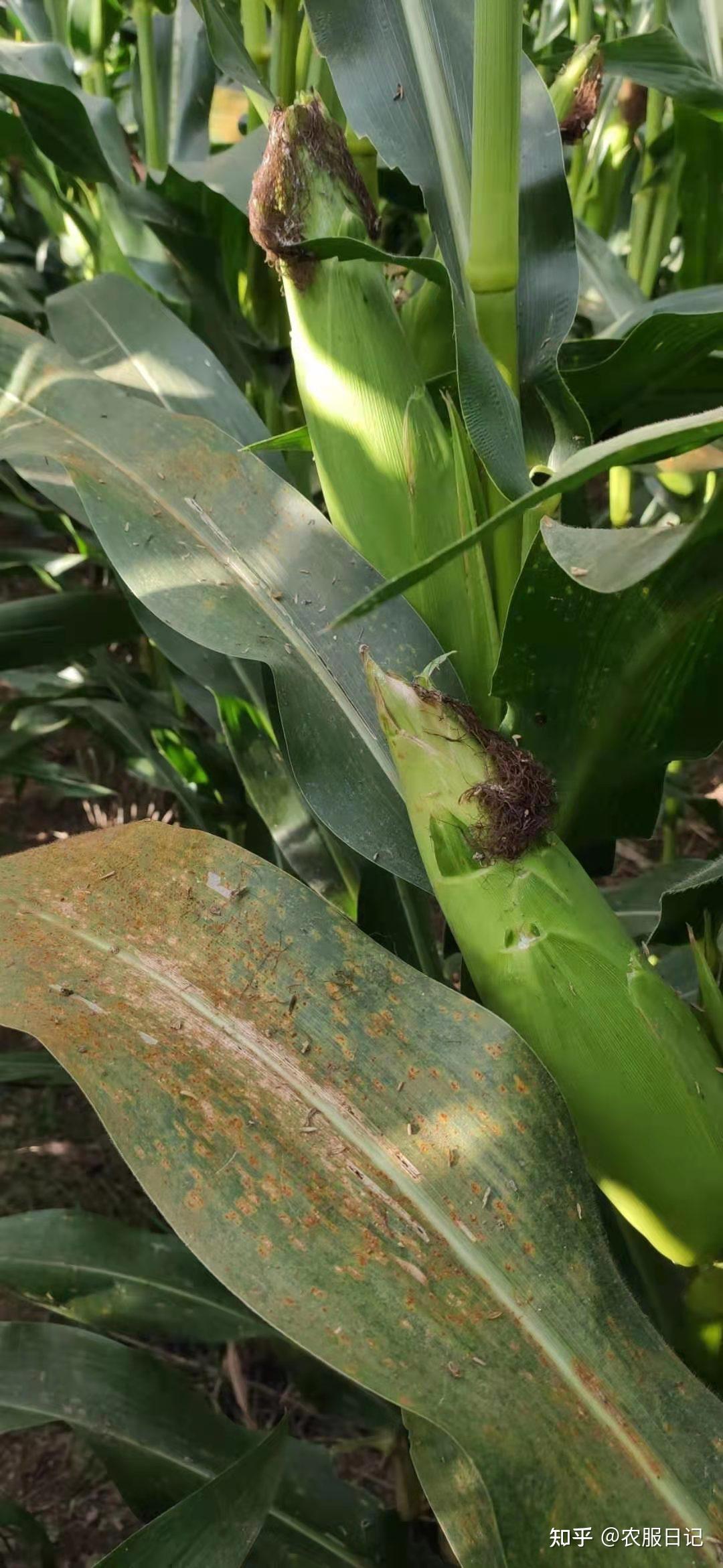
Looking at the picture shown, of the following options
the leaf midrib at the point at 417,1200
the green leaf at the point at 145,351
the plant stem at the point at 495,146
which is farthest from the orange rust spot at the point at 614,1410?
the green leaf at the point at 145,351

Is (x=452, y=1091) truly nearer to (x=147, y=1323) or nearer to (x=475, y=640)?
(x=475, y=640)

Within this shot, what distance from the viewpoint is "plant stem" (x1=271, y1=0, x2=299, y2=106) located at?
774mm

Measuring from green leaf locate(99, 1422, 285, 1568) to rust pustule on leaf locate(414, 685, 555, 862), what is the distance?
0.45m

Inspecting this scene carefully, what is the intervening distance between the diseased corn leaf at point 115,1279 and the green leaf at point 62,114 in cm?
85

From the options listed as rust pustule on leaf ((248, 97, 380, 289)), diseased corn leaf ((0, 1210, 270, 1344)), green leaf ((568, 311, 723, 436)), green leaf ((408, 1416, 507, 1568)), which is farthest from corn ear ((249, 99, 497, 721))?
diseased corn leaf ((0, 1210, 270, 1344))

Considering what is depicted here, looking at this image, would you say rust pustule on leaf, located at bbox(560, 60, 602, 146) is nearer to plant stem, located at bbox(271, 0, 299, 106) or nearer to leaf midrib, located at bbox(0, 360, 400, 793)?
plant stem, located at bbox(271, 0, 299, 106)

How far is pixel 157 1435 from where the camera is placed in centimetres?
82

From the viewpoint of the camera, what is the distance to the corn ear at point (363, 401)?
527 mm

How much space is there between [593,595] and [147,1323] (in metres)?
0.72

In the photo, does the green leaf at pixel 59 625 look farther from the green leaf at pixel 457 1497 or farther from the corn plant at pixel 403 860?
the green leaf at pixel 457 1497

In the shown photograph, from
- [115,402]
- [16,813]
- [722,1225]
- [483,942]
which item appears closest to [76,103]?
[115,402]

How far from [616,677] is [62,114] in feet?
2.09

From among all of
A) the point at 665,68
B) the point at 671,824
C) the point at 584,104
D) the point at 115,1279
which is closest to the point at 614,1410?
the point at 115,1279

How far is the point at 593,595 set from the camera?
0.48m
